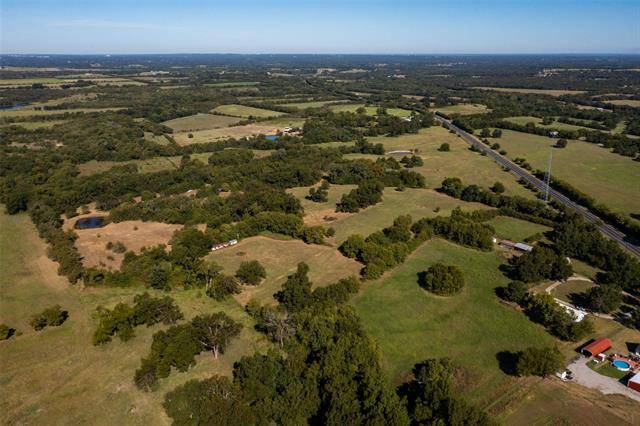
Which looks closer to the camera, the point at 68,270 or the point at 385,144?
the point at 68,270

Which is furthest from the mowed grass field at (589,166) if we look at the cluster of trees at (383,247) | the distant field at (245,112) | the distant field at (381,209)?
the distant field at (245,112)

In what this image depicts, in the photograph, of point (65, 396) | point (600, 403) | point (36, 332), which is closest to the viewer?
point (600, 403)

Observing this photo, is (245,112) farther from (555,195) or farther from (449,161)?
(555,195)

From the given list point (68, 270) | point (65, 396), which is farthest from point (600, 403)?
point (68, 270)

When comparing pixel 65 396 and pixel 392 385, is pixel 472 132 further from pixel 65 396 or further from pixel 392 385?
pixel 65 396

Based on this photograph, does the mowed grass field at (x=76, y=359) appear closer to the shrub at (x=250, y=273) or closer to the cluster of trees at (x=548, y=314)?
the shrub at (x=250, y=273)

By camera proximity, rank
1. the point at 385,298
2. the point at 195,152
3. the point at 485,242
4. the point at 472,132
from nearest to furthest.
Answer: the point at 385,298 → the point at 485,242 → the point at 195,152 → the point at 472,132
